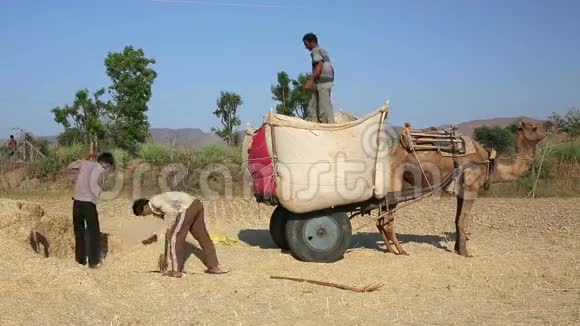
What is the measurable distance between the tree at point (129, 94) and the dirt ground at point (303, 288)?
556 inches

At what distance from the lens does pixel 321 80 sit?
9.58 metres

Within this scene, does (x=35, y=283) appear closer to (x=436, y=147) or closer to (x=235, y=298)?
(x=235, y=298)

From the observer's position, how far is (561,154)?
21109mm

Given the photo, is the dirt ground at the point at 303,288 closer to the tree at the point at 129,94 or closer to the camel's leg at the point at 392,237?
the camel's leg at the point at 392,237

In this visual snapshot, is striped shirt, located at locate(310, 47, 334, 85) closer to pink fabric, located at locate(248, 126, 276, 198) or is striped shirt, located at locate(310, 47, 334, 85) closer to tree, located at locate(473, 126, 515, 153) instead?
pink fabric, located at locate(248, 126, 276, 198)

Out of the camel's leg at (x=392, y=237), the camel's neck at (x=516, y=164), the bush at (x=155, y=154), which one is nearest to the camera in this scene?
the camel's leg at (x=392, y=237)

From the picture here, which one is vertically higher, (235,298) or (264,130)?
(264,130)

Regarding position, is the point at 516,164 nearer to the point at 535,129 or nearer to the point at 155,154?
the point at 535,129

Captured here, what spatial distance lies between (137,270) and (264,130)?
249 cm

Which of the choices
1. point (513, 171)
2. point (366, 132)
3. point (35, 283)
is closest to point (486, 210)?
point (513, 171)

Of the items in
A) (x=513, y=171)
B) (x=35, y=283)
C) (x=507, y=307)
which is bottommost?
(x=507, y=307)

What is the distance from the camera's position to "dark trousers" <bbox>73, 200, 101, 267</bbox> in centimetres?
894

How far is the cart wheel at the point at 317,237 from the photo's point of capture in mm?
9367

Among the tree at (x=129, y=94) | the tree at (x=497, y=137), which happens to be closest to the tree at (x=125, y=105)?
the tree at (x=129, y=94)
